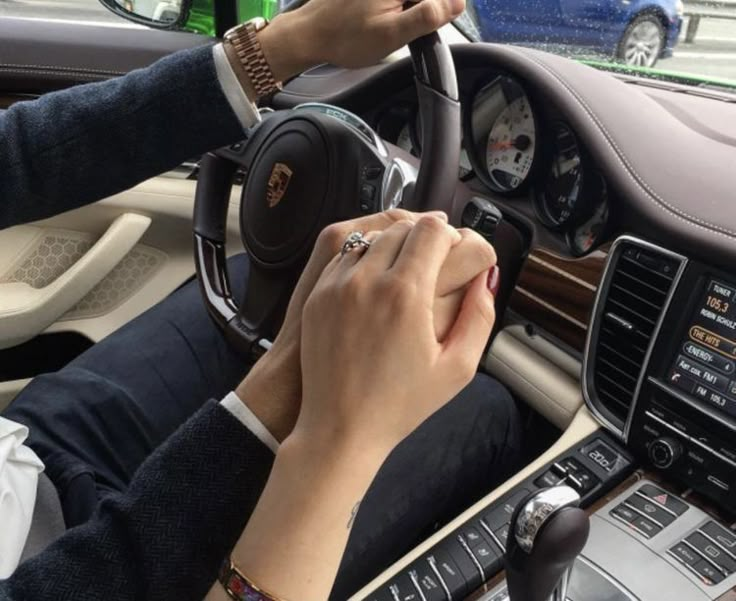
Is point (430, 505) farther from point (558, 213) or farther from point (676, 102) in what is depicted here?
point (676, 102)

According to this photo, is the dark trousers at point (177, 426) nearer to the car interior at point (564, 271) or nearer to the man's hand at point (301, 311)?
the car interior at point (564, 271)

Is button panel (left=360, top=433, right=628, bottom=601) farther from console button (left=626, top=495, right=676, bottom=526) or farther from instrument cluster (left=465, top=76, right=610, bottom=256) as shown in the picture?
instrument cluster (left=465, top=76, right=610, bottom=256)

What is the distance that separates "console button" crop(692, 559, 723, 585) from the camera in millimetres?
842

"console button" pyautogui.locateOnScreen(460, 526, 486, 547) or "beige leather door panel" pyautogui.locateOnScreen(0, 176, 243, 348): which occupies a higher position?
"console button" pyautogui.locateOnScreen(460, 526, 486, 547)

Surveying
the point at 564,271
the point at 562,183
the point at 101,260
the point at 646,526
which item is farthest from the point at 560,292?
the point at 101,260

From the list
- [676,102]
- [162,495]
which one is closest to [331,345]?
[162,495]

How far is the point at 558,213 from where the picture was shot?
1.18 metres

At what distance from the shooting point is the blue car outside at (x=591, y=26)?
1.51 meters

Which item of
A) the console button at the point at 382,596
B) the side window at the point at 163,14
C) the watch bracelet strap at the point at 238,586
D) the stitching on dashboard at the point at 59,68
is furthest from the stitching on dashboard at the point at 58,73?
the watch bracelet strap at the point at 238,586

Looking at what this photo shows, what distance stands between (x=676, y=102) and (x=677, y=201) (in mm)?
344

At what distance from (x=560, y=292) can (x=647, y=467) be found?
268 millimetres

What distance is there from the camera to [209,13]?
1.86 meters

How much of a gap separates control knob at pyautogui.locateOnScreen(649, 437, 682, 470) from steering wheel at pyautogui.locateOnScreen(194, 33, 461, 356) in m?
0.36

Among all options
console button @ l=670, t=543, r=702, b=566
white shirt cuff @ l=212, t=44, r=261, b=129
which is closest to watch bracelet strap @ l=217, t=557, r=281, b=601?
console button @ l=670, t=543, r=702, b=566
